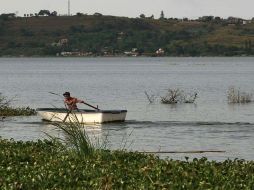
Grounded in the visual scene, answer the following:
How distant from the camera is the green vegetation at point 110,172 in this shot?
1889 cm

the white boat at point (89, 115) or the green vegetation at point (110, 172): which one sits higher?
the green vegetation at point (110, 172)

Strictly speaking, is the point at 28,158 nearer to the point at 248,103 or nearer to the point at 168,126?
the point at 168,126

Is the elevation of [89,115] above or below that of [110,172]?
below

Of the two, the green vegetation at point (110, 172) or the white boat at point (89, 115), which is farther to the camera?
the white boat at point (89, 115)

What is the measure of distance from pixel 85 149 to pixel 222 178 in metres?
5.08

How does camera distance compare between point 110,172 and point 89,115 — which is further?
point 89,115

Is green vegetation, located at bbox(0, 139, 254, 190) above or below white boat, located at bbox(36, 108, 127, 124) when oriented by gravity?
above

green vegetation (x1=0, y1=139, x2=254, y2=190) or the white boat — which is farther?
the white boat

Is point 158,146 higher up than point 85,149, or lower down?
lower down

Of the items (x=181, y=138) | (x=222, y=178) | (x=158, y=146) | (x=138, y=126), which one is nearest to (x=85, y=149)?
(x=222, y=178)

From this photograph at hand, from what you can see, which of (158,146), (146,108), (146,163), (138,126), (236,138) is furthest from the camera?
(146,108)

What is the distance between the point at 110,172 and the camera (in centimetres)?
2066

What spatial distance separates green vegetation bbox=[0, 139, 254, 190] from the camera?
18892 mm

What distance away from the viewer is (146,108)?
65562mm
